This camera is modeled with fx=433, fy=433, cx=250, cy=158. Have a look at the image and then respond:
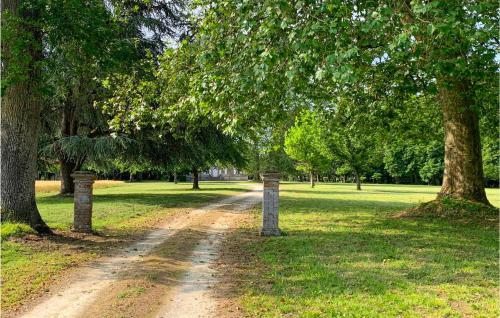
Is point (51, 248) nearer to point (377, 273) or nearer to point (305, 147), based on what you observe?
point (377, 273)

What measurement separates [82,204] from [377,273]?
7.57 m

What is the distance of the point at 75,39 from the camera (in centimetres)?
1006

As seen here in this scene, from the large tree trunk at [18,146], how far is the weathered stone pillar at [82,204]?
102cm

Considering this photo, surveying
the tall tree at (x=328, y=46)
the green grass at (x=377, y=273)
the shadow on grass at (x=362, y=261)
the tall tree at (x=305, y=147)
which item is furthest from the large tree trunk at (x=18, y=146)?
the tall tree at (x=305, y=147)

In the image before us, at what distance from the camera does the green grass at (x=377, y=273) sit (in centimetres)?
533

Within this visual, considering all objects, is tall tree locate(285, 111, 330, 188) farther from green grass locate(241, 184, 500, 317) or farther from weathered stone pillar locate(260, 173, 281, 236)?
weathered stone pillar locate(260, 173, 281, 236)

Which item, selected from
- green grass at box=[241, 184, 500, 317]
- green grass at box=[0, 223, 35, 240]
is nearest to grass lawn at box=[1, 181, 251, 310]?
green grass at box=[0, 223, 35, 240]

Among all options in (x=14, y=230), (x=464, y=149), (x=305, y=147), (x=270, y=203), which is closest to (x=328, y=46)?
(x=270, y=203)

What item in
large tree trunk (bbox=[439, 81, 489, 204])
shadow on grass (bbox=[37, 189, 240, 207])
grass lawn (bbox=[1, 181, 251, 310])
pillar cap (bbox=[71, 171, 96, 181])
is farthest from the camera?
shadow on grass (bbox=[37, 189, 240, 207])

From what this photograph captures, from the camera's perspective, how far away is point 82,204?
1105 centimetres

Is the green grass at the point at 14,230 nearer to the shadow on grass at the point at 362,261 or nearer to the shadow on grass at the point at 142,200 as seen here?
the shadow on grass at the point at 362,261

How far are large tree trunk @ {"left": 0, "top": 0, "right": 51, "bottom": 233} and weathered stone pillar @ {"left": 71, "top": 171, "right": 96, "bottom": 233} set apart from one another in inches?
40.1

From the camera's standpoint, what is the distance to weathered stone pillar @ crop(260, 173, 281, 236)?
10680mm

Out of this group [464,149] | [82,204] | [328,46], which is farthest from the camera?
[464,149]
